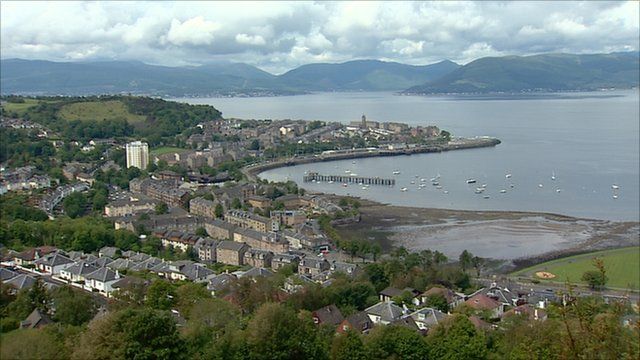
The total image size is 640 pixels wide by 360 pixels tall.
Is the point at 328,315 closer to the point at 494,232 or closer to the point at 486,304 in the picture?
the point at 486,304

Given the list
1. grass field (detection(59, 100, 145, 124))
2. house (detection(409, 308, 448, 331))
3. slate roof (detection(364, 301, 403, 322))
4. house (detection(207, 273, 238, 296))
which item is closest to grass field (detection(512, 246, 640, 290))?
house (detection(409, 308, 448, 331))

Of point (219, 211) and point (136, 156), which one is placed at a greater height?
point (136, 156)

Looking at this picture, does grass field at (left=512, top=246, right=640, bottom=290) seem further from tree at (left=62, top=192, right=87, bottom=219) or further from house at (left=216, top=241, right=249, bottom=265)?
tree at (left=62, top=192, right=87, bottom=219)

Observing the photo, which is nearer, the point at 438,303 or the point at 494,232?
the point at 438,303

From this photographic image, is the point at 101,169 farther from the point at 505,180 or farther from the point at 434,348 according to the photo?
the point at 434,348

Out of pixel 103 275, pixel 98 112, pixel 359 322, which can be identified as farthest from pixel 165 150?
pixel 359 322

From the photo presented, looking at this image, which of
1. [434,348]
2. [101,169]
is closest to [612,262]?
[434,348]
